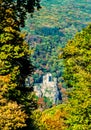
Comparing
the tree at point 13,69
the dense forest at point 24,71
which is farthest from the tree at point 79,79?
the tree at point 13,69

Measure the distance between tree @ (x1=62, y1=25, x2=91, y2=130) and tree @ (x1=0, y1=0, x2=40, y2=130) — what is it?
3915 mm

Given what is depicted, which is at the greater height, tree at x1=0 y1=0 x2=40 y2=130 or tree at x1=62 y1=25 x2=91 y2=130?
tree at x1=0 y1=0 x2=40 y2=130

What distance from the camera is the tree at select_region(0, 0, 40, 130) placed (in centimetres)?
2503

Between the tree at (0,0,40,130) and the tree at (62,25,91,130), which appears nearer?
the tree at (0,0,40,130)

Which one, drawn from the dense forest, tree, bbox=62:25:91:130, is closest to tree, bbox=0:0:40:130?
the dense forest

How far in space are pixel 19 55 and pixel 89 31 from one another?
9179 millimetres

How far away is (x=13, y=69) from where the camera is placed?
26.7m

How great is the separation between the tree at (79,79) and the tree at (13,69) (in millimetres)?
3915

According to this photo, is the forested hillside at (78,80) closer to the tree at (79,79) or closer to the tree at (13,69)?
the tree at (79,79)

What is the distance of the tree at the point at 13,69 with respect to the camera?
985 inches

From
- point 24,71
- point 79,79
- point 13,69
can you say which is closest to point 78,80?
point 79,79

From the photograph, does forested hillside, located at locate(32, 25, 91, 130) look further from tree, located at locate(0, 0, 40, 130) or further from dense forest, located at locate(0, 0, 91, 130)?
tree, located at locate(0, 0, 40, 130)

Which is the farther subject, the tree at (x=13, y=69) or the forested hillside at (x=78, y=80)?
the forested hillside at (x=78, y=80)

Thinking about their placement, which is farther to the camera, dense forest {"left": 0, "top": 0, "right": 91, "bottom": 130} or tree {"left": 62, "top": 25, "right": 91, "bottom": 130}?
tree {"left": 62, "top": 25, "right": 91, "bottom": 130}
